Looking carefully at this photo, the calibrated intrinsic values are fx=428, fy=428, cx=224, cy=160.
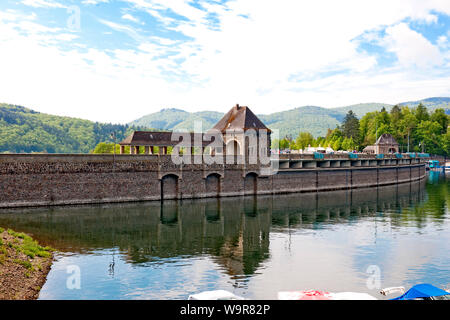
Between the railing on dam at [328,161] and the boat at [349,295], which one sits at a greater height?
the railing on dam at [328,161]

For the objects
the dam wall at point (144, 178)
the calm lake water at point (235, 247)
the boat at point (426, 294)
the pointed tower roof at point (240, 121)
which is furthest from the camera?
the pointed tower roof at point (240, 121)

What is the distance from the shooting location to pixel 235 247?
132 ft

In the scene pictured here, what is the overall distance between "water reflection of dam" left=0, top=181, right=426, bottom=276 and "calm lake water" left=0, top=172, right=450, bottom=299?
11cm

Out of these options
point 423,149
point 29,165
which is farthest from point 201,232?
point 423,149

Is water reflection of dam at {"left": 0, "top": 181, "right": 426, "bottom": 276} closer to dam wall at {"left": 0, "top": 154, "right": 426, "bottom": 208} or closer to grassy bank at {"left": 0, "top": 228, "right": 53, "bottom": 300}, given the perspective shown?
dam wall at {"left": 0, "top": 154, "right": 426, "bottom": 208}

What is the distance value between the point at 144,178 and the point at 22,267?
38.1m

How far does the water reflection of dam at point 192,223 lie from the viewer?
1506 inches

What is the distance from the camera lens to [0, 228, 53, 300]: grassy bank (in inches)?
942

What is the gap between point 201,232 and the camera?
4722 centimetres

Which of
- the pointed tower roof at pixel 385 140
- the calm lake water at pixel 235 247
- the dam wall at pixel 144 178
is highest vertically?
the pointed tower roof at pixel 385 140

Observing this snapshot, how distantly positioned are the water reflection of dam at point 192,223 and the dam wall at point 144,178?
2225 millimetres

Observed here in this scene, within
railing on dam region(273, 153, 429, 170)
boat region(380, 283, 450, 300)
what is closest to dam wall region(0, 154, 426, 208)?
railing on dam region(273, 153, 429, 170)

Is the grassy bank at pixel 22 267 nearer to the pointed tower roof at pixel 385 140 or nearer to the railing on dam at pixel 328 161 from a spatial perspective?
the railing on dam at pixel 328 161

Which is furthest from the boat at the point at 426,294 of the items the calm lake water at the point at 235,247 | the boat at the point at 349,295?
the calm lake water at the point at 235,247
